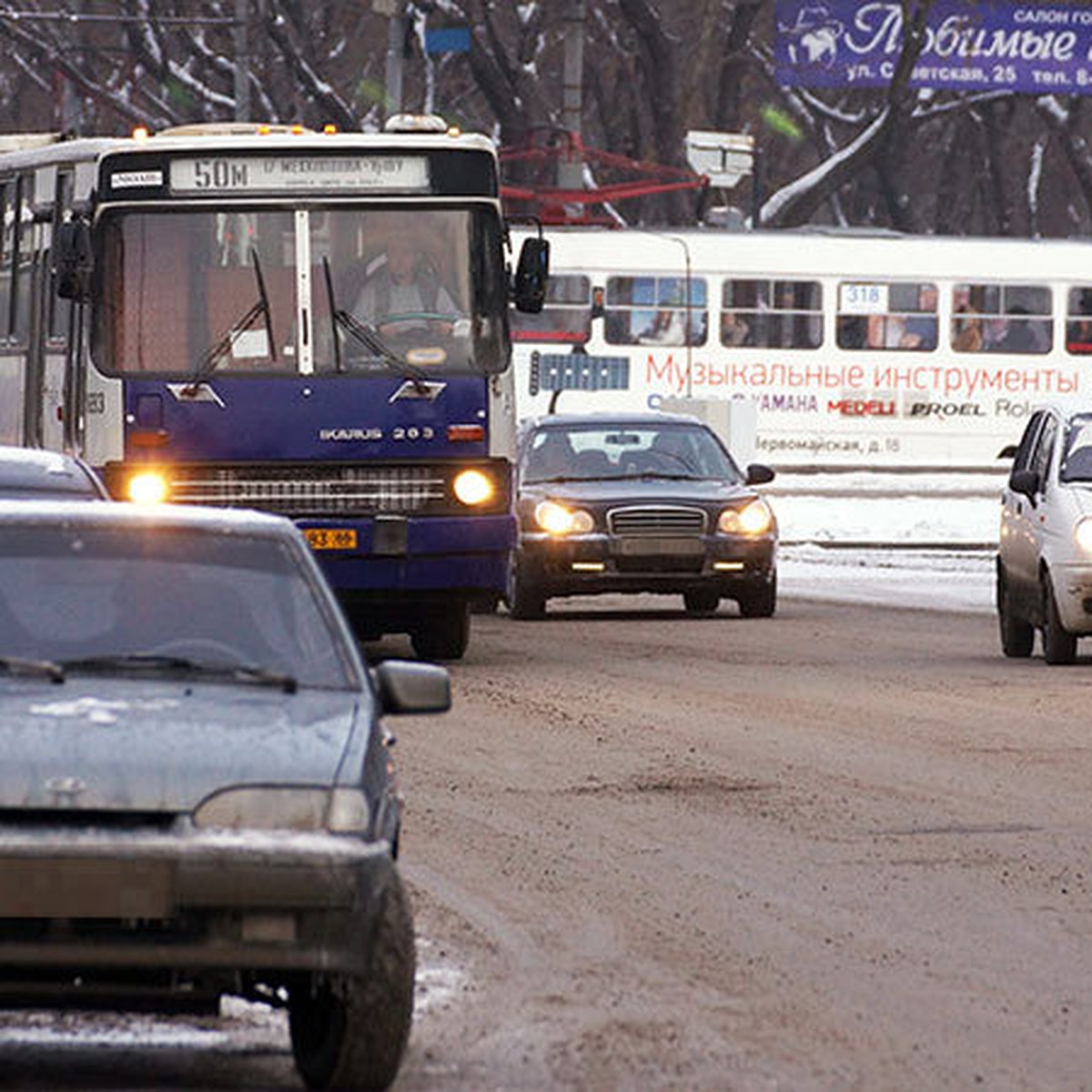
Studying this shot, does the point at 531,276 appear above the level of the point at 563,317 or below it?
above

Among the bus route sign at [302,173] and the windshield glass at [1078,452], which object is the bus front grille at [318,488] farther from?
the windshield glass at [1078,452]

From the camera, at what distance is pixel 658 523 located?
27672 mm

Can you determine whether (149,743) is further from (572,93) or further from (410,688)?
(572,93)

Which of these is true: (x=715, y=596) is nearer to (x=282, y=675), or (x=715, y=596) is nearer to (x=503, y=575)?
(x=503, y=575)

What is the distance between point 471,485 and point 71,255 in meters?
2.40

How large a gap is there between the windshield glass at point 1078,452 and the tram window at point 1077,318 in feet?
101

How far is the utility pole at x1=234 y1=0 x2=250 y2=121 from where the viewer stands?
54194 millimetres

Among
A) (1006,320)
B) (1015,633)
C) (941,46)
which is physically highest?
(941,46)

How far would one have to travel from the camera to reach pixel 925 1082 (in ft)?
28.0

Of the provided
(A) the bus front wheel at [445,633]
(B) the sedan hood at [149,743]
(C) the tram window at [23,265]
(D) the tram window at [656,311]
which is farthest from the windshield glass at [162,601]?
(D) the tram window at [656,311]

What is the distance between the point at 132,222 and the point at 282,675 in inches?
530

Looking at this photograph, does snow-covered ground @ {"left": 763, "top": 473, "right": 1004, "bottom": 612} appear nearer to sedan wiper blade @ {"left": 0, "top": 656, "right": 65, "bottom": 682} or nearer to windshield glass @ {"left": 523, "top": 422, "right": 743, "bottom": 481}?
windshield glass @ {"left": 523, "top": 422, "right": 743, "bottom": 481}

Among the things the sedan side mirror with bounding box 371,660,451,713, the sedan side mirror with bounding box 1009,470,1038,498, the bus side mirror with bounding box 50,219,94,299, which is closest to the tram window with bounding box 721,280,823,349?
the sedan side mirror with bounding box 1009,470,1038,498

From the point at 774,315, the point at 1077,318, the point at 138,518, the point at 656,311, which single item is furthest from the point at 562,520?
the point at 1077,318
